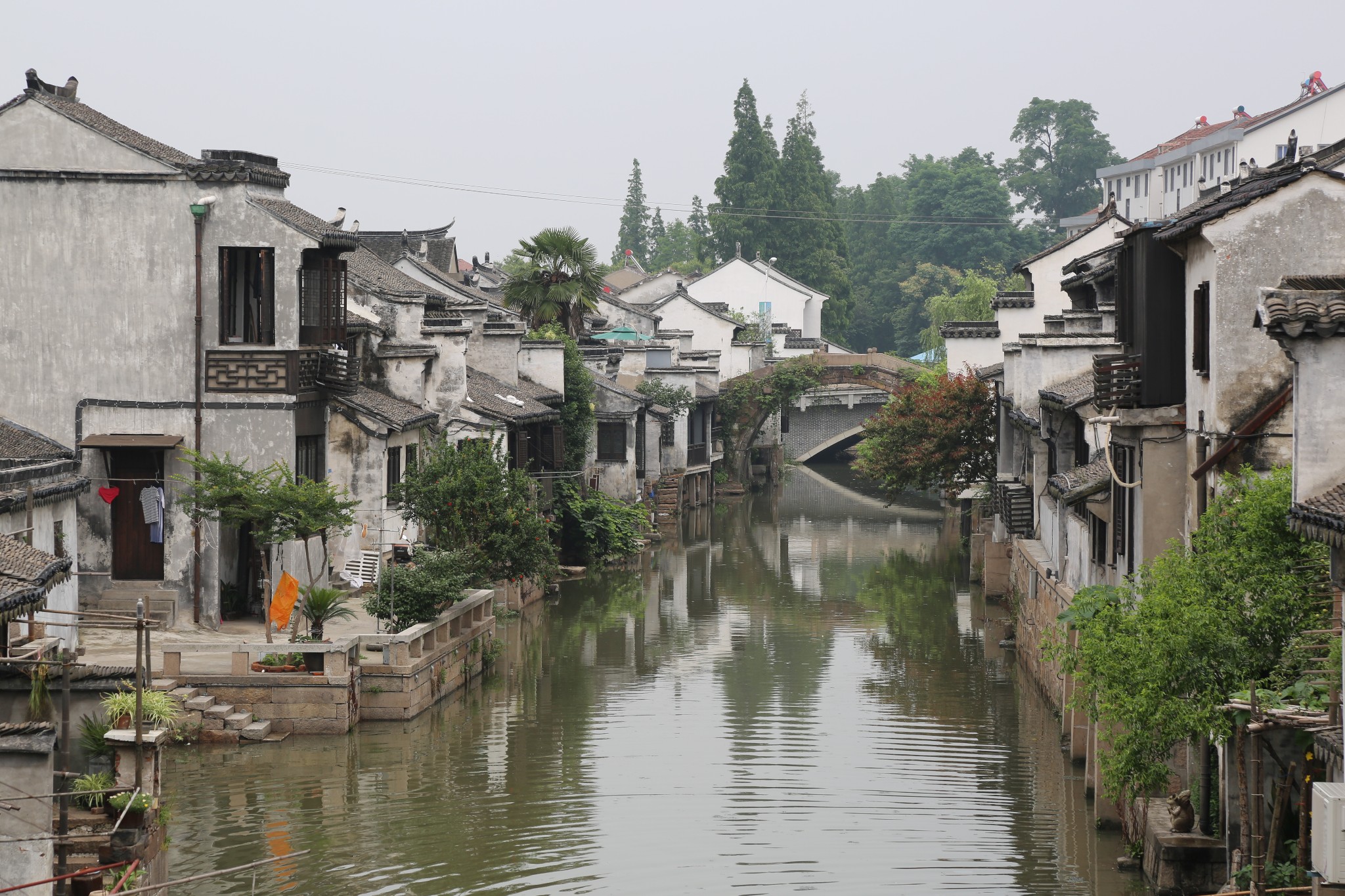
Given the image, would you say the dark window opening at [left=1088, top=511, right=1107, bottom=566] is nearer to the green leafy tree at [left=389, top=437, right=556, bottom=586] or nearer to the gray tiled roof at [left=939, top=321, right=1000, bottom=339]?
the green leafy tree at [left=389, top=437, right=556, bottom=586]

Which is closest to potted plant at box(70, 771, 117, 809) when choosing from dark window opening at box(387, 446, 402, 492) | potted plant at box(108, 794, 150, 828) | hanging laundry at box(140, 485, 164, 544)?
potted plant at box(108, 794, 150, 828)

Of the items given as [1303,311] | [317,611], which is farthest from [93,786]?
[1303,311]

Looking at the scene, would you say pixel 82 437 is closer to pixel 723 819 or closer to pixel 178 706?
pixel 178 706

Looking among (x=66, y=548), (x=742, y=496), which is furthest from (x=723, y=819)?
(x=742, y=496)

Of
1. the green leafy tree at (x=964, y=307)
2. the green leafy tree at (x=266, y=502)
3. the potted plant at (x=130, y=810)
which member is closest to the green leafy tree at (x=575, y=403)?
the green leafy tree at (x=266, y=502)

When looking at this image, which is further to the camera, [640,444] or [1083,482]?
[640,444]

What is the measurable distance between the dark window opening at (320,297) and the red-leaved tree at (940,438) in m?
17.9

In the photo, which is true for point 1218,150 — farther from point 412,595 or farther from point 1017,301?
point 412,595

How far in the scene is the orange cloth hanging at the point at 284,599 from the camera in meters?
24.0

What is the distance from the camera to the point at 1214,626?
13609 millimetres

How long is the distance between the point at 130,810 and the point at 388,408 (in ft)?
55.2

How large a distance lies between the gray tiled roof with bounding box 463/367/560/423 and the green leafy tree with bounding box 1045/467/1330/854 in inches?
900

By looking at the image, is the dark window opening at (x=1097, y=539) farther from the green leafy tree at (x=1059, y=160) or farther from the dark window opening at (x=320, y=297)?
the green leafy tree at (x=1059, y=160)

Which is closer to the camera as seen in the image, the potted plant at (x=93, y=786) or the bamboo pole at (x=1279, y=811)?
the bamboo pole at (x=1279, y=811)
